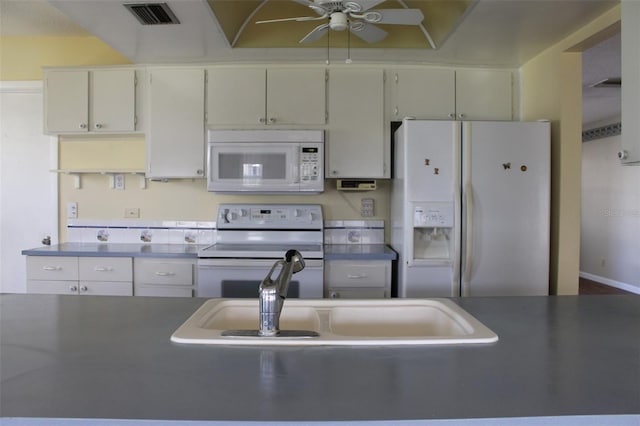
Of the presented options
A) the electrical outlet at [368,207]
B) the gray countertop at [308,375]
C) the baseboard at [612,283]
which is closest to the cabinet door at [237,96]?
the electrical outlet at [368,207]

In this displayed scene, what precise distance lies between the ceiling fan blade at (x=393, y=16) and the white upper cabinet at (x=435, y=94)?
93 centimetres

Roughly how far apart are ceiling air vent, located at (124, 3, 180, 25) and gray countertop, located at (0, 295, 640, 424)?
1.75 meters

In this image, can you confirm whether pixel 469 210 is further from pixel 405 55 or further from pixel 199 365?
pixel 199 365

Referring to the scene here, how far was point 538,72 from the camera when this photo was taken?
2672 millimetres

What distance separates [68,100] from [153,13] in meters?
1.22

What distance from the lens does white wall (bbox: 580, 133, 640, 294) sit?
4880 millimetres

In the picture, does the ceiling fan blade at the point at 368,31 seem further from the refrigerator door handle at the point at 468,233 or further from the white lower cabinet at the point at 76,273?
the white lower cabinet at the point at 76,273

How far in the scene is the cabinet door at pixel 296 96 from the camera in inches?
111

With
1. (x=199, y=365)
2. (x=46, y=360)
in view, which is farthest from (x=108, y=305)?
(x=199, y=365)

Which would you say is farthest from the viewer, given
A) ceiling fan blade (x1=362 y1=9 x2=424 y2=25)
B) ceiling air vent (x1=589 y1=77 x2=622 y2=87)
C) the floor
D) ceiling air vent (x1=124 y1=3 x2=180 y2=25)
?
the floor

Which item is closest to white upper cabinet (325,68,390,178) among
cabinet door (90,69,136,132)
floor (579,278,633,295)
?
cabinet door (90,69,136,132)

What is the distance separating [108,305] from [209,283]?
1.24 m

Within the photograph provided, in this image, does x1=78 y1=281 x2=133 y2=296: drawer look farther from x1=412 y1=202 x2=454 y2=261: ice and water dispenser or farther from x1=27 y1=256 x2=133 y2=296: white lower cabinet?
x1=412 y1=202 x2=454 y2=261: ice and water dispenser

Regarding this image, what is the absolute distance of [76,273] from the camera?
267cm
